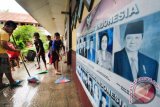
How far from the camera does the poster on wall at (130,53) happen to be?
788 millimetres

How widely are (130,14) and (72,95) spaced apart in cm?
307

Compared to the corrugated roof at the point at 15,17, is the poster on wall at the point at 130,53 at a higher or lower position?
lower

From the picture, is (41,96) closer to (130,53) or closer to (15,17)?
(130,53)

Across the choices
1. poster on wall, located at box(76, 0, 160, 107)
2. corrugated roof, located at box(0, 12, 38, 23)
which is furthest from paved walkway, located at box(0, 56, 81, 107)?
corrugated roof, located at box(0, 12, 38, 23)

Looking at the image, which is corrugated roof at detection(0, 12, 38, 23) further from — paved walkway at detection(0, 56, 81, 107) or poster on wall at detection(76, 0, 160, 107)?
poster on wall at detection(76, 0, 160, 107)

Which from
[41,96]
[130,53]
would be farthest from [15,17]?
[130,53]

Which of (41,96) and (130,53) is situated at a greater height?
(130,53)

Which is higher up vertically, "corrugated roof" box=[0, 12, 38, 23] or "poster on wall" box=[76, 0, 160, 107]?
"corrugated roof" box=[0, 12, 38, 23]

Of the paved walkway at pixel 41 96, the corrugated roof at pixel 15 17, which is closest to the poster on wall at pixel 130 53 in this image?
the paved walkway at pixel 41 96

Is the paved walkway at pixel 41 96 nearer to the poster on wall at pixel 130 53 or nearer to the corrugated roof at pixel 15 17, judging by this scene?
the poster on wall at pixel 130 53

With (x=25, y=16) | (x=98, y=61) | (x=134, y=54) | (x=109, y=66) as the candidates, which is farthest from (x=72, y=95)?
(x=25, y=16)

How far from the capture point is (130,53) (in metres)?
1.02

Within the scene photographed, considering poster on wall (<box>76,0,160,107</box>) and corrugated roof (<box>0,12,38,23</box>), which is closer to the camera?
poster on wall (<box>76,0,160,107</box>)

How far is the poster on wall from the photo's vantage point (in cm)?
79
